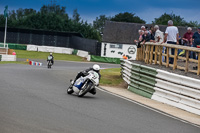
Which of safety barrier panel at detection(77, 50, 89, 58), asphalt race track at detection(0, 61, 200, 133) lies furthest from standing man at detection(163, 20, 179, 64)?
safety barrier panel at detection(77, 50, 89, 58)

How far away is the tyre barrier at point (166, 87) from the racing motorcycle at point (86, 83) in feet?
8.12

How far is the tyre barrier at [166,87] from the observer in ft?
42.5

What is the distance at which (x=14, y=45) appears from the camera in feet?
231

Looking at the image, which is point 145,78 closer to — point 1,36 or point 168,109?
point 168,109

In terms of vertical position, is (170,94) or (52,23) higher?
(52,23)

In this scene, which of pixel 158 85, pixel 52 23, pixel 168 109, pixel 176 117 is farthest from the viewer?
pixel 52 23

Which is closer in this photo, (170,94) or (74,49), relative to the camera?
(170,94)

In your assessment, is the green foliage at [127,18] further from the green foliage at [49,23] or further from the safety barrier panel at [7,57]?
the safety barrier panel at [7,57]

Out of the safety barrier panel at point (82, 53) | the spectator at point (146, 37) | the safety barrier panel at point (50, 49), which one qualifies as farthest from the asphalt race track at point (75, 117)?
the safety barrier panel at point (50, 49)

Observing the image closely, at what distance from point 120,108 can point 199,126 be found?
2333 mm

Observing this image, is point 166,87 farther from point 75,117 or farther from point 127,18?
point 127,18

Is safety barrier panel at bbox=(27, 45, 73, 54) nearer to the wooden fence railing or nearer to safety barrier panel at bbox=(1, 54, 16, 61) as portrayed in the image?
safety barrier panel at bbox=(1, 54, 16, 61)

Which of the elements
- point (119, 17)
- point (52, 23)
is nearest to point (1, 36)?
point (52, 23)

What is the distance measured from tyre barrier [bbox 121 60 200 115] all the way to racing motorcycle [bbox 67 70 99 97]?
2.47 metres
